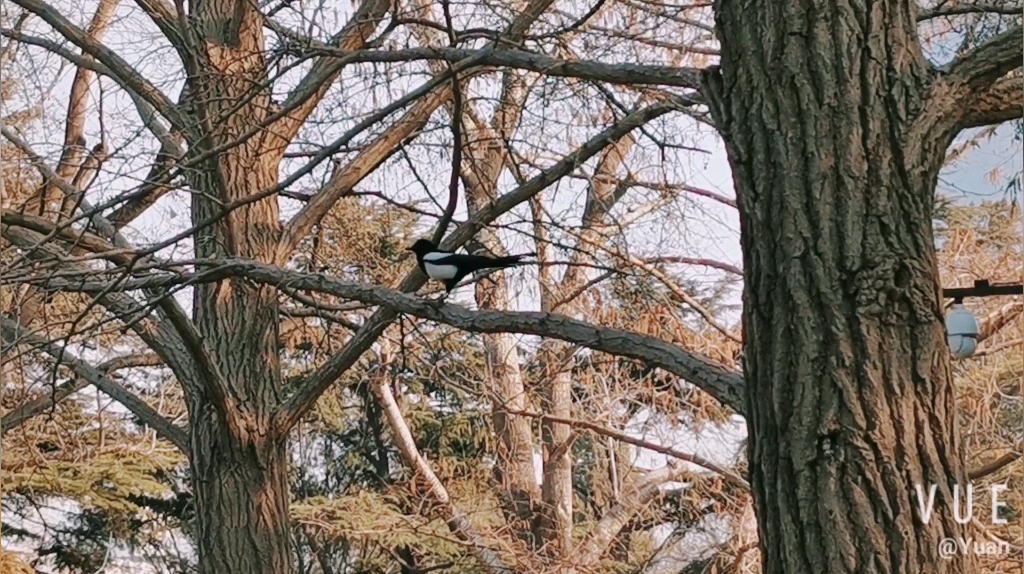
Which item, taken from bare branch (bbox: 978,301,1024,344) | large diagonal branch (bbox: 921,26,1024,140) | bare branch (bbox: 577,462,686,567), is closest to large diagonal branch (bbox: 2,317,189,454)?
large diagonal branch (bbox: 921,26,1024,140)

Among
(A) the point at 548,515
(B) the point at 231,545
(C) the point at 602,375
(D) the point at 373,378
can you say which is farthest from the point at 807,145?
(A) the point at 548,515

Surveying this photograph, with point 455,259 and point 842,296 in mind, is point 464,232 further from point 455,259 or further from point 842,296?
point 842,296

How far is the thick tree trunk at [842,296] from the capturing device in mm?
1819

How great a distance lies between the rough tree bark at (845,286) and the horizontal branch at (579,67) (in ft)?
1.15

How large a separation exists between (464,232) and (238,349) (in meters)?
0.94

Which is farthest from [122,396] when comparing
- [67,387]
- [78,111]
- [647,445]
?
[647,445]

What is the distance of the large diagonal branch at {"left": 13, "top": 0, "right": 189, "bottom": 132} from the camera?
3973 mm

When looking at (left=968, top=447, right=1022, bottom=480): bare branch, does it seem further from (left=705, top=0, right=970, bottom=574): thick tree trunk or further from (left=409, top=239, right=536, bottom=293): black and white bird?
(left=705, top=0, right=970, bottom=574): thick tree trunk

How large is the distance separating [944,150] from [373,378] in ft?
16.8

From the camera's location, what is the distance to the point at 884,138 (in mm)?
1910

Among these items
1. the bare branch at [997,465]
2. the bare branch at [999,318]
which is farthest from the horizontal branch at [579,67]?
the bare branch at [999,318]

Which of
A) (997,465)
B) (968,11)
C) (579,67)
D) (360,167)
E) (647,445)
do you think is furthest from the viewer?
(647,445)

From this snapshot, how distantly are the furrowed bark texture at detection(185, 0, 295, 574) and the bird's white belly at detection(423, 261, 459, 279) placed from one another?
76 centimetres

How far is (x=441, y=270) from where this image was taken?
11.6ft
